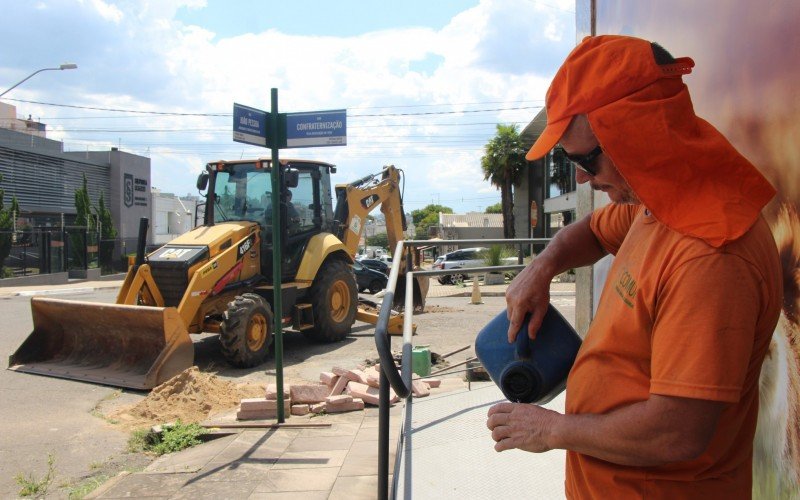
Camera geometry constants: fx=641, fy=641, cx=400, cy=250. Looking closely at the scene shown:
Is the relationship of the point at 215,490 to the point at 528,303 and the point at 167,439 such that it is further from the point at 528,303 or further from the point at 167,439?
the point at 528,303

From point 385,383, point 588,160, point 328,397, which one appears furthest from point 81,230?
point 588,160

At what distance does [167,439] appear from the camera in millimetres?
5504

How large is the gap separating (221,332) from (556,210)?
88.8 feet

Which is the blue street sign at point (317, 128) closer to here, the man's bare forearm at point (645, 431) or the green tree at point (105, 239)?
the man's bare forearm at point (645, 431)

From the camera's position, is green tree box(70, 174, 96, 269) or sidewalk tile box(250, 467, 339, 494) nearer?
sidewalk tile box(250, 467, 339, 494)

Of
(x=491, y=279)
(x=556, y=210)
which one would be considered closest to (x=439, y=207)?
(x=556, y=210)

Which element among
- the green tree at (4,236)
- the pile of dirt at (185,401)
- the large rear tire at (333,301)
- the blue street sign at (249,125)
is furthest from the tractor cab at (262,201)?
the green tree at (4,236)

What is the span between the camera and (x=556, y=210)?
3319 cm

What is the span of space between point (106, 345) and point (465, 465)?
658 centimetres

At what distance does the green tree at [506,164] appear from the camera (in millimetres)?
37844

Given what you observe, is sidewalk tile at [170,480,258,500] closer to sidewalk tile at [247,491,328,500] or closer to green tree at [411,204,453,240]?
sidewalk tile at [247,491,328,500]

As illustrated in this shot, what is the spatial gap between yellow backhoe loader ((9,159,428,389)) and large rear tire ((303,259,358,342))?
0.02 m

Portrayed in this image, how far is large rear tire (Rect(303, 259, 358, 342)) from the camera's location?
33.8 ft

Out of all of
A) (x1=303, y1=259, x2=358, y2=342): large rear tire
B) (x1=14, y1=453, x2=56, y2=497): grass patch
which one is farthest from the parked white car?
(x1=14, y1=453, x2=56, y2=497): grass patch
